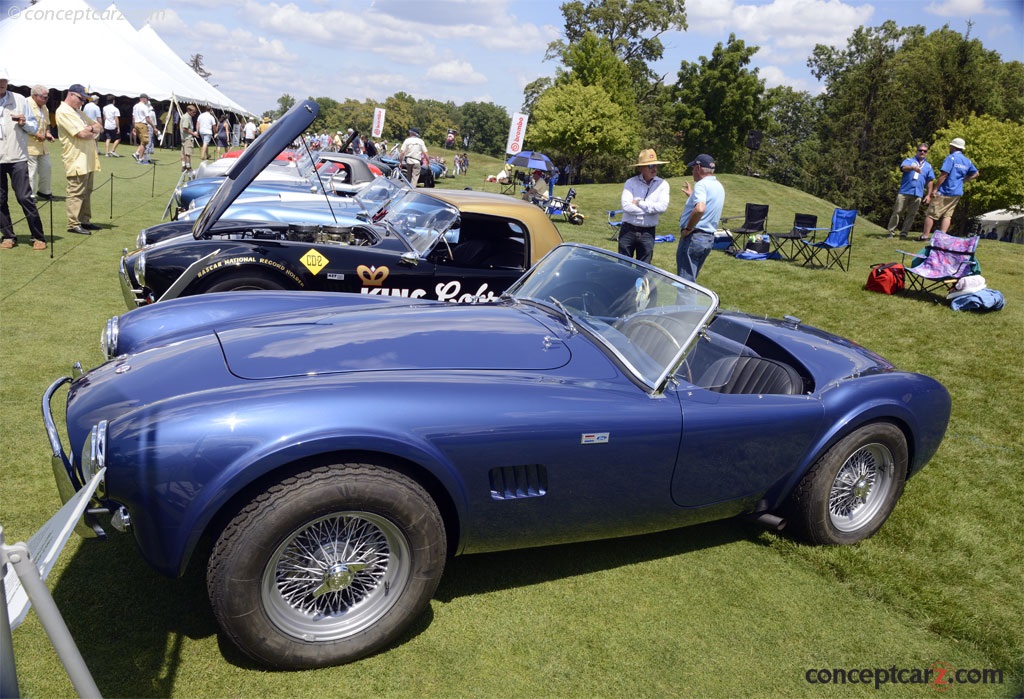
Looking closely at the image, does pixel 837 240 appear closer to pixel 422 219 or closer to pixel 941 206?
pixel 941 206

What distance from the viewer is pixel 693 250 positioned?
786 centimetres

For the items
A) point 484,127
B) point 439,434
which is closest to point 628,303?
point 439,434

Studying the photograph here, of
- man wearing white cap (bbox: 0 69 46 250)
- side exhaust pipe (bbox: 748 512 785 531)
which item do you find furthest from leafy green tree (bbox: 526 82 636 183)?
side exhaust pipe (bbox: 748 512 785 531)

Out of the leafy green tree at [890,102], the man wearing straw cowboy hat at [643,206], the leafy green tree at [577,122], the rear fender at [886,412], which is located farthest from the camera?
the leafy green tree at [890,102]

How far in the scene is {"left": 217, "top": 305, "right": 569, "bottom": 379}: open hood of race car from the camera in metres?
2.90

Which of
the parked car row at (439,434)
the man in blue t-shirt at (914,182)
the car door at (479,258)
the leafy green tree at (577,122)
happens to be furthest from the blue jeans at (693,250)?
the leafy green tree at (577,122)

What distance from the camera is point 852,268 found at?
38.7 ft

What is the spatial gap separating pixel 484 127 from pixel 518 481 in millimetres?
125535

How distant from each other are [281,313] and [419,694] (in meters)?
2.07

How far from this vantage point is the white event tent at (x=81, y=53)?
24.8m

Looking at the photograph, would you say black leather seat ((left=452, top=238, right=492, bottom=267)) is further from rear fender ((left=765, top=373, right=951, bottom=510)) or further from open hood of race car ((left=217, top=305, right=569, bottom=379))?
rear fender ((left=765, top=373, right=951, bottom=510))

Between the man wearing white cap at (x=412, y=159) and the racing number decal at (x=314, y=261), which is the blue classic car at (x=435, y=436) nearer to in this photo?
the racing number decal at (x=314, y=261)

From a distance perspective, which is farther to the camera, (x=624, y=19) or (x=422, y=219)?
(x=624, y=19)

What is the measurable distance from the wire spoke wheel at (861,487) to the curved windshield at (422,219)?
150 inches
